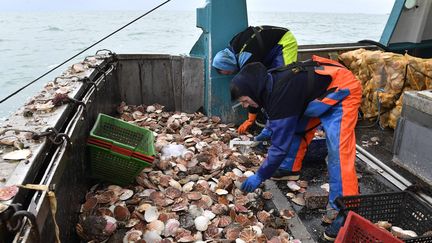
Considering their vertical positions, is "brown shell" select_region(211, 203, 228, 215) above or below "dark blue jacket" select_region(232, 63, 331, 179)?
below

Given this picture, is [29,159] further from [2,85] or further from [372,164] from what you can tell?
[2,85]

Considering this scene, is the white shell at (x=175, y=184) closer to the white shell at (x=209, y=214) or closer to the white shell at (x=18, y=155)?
the white shell at (x=209, y=214)

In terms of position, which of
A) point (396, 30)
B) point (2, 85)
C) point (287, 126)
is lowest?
point (2, 85)

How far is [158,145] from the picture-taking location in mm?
3510

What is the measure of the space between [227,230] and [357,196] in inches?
35.8

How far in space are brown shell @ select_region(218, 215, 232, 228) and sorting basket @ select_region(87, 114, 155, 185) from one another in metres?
0.68

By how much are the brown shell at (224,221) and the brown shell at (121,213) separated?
0.66 m

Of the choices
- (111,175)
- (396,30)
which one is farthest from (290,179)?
(396,30)

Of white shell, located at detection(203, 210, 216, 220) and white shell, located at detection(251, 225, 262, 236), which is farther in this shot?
white shell, located at detection(203, 210, 216, 220)

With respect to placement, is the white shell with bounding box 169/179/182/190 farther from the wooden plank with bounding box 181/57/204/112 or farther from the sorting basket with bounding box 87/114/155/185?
the wooden plank with bounding box 181/57/204/112

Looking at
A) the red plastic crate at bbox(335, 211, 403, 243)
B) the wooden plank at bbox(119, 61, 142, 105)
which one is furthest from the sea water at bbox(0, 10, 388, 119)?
the red plastic crate at bbox(335, 211, 403, 243)

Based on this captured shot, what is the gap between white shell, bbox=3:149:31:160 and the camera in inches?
65.8

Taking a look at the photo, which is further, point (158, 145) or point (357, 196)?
point (158, 145)

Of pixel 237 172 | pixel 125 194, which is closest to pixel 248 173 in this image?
pixel 237 172
